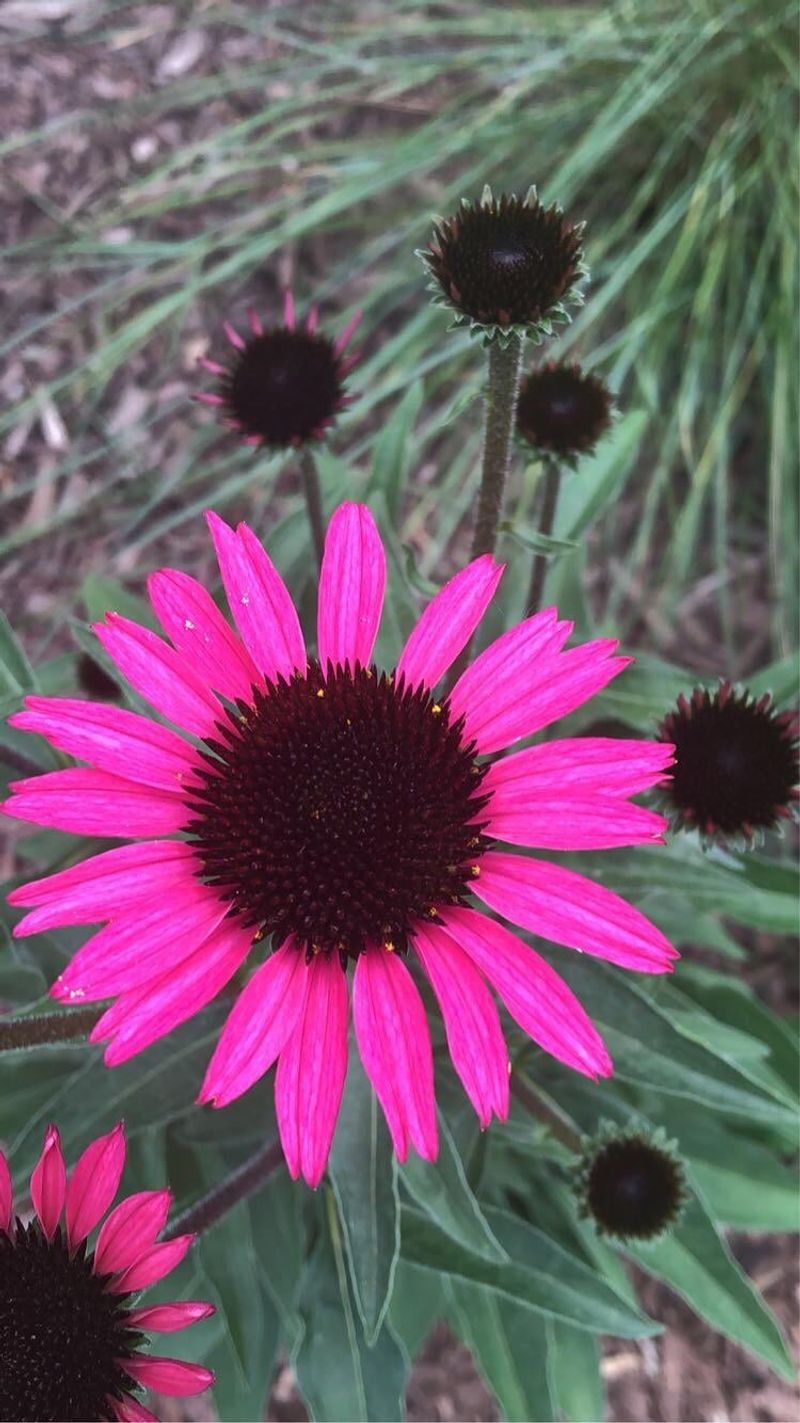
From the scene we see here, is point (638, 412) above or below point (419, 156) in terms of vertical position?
below

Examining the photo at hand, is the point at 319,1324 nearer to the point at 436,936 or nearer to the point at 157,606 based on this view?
the point at 436,936

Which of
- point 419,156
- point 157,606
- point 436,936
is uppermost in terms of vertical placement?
point 419,156

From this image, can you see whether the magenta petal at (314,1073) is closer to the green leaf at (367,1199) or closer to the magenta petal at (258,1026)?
the magenta petal at (258,1026)

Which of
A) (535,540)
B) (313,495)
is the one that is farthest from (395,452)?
(535,540)

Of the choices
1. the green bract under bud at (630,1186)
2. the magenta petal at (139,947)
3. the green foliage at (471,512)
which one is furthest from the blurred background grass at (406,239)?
the magenta petal at (139,947)

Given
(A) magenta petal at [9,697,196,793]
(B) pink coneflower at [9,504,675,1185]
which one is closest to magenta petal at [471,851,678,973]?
(B) pink coneflower at [9,504,675,1185]

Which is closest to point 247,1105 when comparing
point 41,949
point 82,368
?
point 41,949
